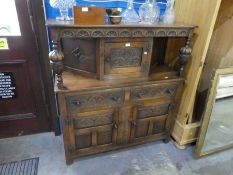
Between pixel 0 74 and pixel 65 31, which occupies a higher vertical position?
pixel 65 31

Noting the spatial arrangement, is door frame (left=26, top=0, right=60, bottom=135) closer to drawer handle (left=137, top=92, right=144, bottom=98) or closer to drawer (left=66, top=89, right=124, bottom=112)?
drawer (left=66, top=89, right=124, bottom=112)

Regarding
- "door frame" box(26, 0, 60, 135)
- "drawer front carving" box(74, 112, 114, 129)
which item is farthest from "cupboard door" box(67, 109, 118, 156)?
"door frame" box(26, 0, 60, 135)

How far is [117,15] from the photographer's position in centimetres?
139

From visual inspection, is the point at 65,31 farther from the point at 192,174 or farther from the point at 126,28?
the point at 192,174

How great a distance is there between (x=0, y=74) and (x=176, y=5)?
5.98ft

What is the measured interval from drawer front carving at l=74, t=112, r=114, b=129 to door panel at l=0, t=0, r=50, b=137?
0.63 m

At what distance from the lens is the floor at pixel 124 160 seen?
1715mm

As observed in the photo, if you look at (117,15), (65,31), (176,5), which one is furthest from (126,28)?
(176,5)

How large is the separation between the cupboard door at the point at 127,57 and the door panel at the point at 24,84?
0.75m

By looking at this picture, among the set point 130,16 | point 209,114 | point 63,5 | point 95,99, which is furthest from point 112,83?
point 209,114

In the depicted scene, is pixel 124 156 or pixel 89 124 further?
pixel 124 156

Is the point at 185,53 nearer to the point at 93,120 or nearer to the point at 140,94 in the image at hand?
the point at 140,94

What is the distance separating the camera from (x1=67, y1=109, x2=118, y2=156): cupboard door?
5.12 ft

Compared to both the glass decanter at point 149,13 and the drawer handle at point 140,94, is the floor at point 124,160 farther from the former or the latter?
the glass decanter at point 149,13
